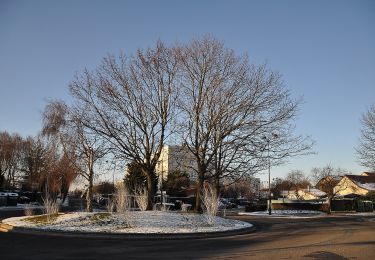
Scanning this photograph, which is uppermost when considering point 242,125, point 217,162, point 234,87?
point 234,87

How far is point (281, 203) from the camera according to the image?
179 feet

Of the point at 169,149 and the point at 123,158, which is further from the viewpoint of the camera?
the point at 169,149

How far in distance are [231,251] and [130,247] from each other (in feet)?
11.1

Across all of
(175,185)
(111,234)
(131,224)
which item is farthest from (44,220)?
(175,185)

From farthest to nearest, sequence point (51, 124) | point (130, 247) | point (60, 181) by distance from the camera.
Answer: point (60, 181) < point (51, 124) < point (130, 247)

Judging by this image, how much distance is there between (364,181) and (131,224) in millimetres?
77677

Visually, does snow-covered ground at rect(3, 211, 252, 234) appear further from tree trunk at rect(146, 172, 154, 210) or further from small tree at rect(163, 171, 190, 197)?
small tree at rect(163, 171, 190, 197)

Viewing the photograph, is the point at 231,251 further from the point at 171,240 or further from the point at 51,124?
the point at 51,124

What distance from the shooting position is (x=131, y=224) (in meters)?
19.2

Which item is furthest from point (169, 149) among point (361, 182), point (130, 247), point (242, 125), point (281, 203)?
point (361, 182)

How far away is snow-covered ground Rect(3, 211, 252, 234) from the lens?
18.3 m

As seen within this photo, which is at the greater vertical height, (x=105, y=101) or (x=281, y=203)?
(x=105, y=101)

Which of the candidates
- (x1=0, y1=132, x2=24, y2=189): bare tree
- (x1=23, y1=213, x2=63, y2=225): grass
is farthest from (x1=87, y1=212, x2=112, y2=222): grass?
(x1=0, y1=132, x2=24, y2=189): bare tree

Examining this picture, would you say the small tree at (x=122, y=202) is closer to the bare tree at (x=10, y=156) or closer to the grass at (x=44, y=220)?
the grass at (x=44, y=220)
